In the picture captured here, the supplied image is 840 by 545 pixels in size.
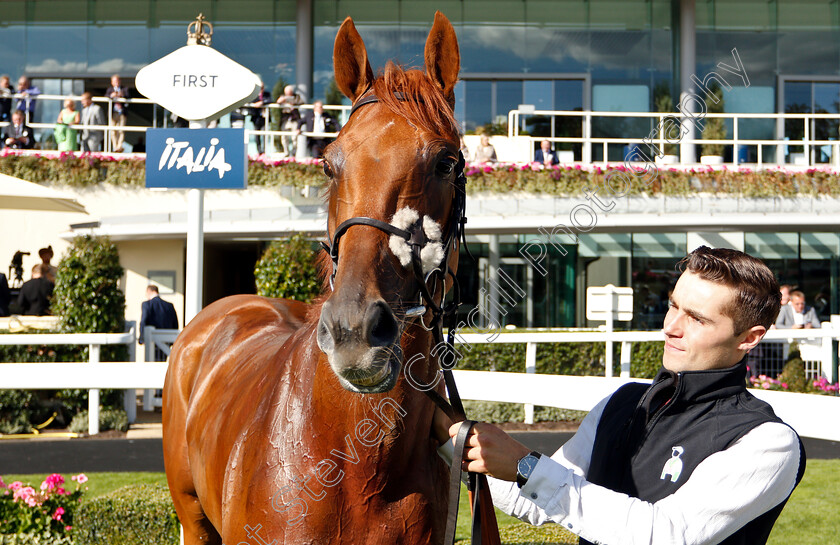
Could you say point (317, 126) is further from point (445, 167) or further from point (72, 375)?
point (445, 167)

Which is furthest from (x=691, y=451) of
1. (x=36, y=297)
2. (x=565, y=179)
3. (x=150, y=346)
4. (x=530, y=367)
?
(x=565, y=179)

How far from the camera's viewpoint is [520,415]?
30.6ft

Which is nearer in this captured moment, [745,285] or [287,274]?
[745,285]

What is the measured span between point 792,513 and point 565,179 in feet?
34.2

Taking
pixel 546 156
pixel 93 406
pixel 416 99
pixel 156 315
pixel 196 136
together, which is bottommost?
pixel 93 406

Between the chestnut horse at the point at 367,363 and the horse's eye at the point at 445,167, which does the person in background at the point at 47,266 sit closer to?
the chestnut horse at the point at 367,363

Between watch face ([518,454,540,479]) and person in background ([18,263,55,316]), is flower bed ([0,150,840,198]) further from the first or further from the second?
watch face ([518,454,540,479])

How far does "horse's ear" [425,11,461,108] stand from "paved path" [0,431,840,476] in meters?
5.30

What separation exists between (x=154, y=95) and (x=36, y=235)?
12157 mm

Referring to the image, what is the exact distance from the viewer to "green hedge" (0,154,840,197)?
14422mm

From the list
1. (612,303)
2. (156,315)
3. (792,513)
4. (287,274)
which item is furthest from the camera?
(156,315)

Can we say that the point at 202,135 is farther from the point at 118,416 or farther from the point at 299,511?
the point at 118,416

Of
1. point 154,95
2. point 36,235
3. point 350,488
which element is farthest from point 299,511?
point 36,235

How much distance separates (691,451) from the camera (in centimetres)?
167
